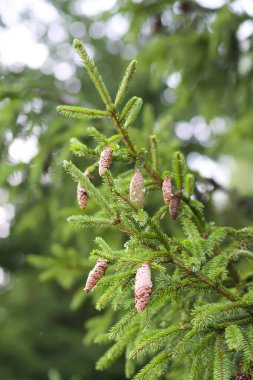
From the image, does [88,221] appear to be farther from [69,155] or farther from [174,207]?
[69,155]

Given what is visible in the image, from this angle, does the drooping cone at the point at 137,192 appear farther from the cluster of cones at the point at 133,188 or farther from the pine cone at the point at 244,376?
the pine cone at the point at 244,376

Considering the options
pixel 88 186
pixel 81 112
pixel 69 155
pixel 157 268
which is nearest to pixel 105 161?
pixel 88 186

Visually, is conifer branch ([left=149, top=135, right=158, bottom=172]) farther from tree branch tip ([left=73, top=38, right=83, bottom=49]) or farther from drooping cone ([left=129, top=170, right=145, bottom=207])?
tree branch tip ([left=73, top=38, right=83, bottom=49])

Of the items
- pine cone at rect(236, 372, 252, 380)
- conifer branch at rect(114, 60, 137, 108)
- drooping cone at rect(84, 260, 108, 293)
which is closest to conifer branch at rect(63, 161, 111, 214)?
drooping cone at rect(84, 260, 108, 293)

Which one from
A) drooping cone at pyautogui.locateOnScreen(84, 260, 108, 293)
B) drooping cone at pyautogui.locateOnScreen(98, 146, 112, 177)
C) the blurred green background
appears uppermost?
the blurred green background

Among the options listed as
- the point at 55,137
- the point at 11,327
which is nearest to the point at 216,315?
the point at 55,137

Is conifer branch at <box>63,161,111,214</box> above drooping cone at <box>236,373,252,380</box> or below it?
above

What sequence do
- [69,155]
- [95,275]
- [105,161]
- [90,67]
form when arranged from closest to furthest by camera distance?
[95,275] → [105,161] → [90,67] → [69,155]
